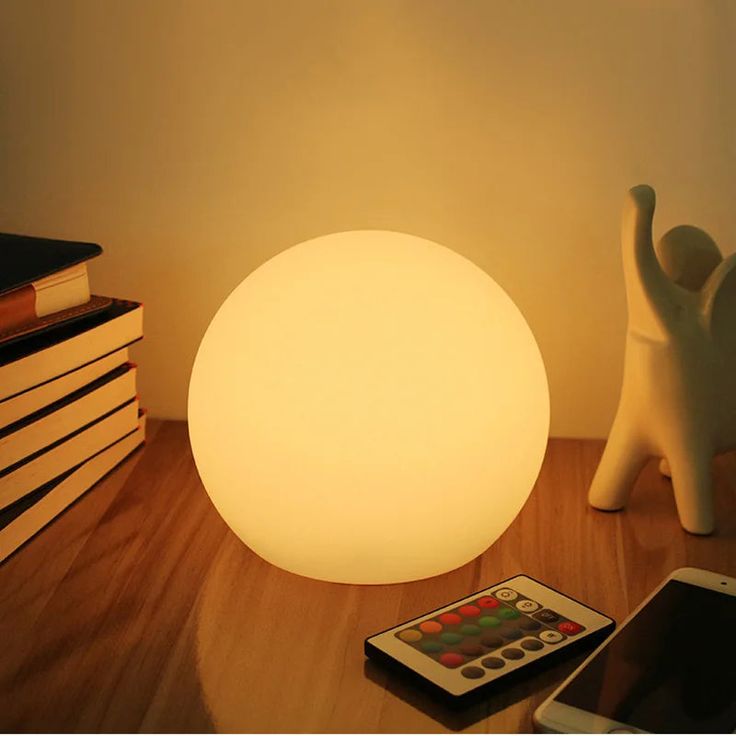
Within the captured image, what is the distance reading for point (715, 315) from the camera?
2.63 feet

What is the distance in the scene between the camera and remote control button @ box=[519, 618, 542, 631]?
2.20 feet

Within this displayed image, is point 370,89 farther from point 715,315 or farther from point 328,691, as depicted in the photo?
point 328,691

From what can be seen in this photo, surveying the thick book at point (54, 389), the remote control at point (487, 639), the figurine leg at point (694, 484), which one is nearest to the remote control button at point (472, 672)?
the remote control at point (487, 639)

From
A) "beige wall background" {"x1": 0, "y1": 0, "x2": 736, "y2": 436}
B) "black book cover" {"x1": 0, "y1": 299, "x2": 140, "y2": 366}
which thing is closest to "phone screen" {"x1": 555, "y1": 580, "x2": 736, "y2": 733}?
"beige wall background" {"x1": 0, "y1": 0, "x2": 736, "y2": 436}

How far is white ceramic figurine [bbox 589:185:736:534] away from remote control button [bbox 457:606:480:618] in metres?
0.23

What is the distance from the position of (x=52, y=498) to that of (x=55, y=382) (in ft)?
0.29

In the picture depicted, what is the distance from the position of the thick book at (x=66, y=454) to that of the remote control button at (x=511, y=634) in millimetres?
371

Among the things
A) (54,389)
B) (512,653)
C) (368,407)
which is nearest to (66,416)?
(54,389)

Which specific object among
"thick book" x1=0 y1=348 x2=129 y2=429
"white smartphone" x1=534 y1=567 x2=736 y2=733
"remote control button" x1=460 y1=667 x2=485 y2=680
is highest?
"thick book" x1=0 y1=348 x2=129 y2=429

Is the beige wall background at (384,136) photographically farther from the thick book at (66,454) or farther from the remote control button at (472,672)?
the remote control button at (472,672)

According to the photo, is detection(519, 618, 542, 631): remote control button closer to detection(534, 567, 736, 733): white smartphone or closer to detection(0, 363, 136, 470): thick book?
detection(534, 567, 736, 733): white smartphone

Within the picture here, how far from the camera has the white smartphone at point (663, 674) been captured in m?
0.57

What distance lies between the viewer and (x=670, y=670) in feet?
2.03

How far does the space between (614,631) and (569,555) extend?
0.13m
